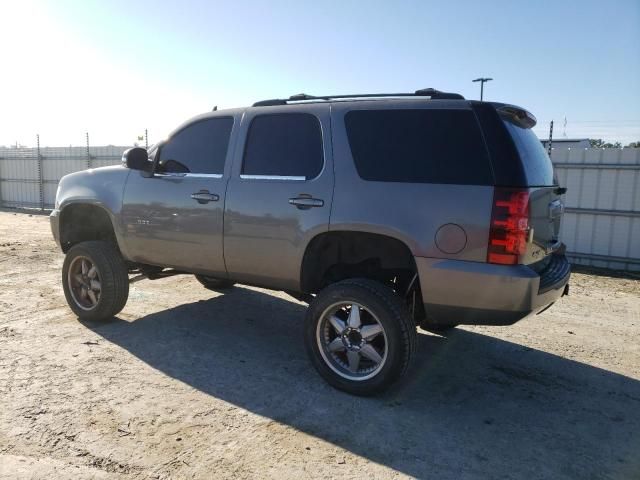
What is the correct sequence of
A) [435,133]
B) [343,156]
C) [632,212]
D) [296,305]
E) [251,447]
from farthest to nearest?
[632,212] < [296,305] < [343,156] < [435,133] < [251,447]

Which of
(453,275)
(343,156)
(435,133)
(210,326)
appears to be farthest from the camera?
(210,326)

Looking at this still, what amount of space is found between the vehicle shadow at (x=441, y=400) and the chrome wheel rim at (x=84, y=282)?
296 mm

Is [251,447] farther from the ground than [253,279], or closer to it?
closer to it

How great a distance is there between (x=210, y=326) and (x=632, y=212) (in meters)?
7.86

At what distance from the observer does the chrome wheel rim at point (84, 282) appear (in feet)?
16.5

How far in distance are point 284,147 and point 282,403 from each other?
6.43 ft

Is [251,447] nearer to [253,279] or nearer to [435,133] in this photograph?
[253,279]

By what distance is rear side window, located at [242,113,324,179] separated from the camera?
388 centimetres

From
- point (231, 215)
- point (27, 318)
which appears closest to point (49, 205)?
point (27, 318)

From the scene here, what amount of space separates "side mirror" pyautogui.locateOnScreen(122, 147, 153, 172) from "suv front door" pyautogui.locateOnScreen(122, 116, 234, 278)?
84 millimetres

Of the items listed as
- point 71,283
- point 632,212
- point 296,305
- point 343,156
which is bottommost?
point 296,305

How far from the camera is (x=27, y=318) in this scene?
516 centimetres

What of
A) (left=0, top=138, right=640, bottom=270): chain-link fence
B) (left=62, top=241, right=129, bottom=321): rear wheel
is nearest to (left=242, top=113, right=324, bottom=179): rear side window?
(left=62, top=241, right=129, bottom=321): rear wheel

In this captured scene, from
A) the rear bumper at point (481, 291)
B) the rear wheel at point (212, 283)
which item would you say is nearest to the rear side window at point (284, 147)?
the rear bumper at point (481, 291)
